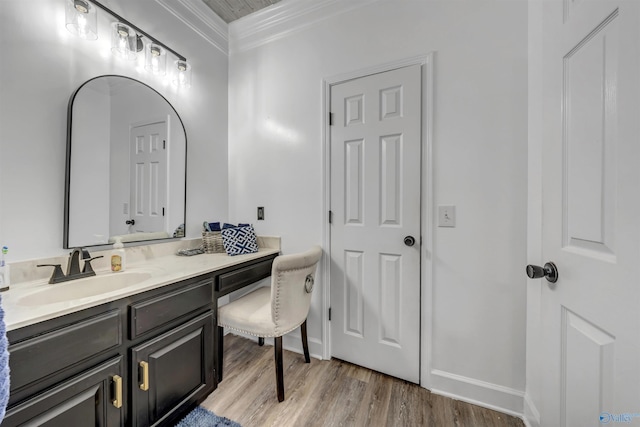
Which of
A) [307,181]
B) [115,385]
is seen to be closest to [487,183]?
[307,181]

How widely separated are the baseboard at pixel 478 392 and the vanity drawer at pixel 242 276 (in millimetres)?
1304

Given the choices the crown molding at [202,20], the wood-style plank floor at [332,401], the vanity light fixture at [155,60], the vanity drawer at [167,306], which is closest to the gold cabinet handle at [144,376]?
the vanity drawer at [167,306]

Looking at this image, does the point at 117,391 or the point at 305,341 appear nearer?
the point at 117,391

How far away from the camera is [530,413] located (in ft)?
4.30

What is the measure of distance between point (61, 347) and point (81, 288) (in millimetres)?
477

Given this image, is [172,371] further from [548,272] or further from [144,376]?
[548,272]

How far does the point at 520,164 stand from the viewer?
4.51ft

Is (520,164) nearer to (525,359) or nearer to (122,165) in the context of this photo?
(525,359)

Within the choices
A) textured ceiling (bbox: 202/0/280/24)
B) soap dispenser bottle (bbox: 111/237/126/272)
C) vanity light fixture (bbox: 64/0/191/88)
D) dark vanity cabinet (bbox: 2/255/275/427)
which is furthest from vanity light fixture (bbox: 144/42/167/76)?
dark vanity cabinet (bbox: 2/255/275/427)

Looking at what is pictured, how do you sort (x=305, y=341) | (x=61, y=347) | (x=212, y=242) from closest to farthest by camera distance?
(x=61, y=347)
(x=305, y=341)
(x=212, y=242)

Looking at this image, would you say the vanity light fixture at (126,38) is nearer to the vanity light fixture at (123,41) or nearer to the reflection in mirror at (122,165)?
the vanity light fixture at (123,41)

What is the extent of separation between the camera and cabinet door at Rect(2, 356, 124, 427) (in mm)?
829

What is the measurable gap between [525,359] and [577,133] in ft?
4.06

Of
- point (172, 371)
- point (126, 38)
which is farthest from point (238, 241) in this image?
point (126, 38)
